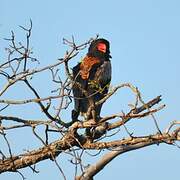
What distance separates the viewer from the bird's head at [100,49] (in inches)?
329

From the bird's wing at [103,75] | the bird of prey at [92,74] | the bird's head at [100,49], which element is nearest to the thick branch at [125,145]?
the bird of prey at [92,74]

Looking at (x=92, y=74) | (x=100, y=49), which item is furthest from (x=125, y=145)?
(x=100, y=49)

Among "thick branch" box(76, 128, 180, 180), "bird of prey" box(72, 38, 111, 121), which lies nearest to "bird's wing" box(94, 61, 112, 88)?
"bird of prey" box(72, 38, 111, 121)

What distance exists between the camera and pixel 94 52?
27.6ft

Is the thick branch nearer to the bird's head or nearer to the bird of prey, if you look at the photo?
the bird of prey

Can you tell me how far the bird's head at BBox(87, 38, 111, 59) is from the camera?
8.37 m

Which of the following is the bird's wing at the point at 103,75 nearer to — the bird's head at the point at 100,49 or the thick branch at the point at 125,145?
the bird's head at the point at 100,49

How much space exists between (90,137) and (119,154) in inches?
35.5

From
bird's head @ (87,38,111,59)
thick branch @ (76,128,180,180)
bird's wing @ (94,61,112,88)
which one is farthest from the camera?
bird's head @ (87,38,111,59)

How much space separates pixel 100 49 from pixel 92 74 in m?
0.69

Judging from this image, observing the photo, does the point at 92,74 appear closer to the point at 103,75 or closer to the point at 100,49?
the point at 103,75

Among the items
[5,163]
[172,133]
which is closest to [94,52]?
[5,163]

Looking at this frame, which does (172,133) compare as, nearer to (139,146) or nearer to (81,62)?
(139,146)

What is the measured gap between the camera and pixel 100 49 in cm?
839
